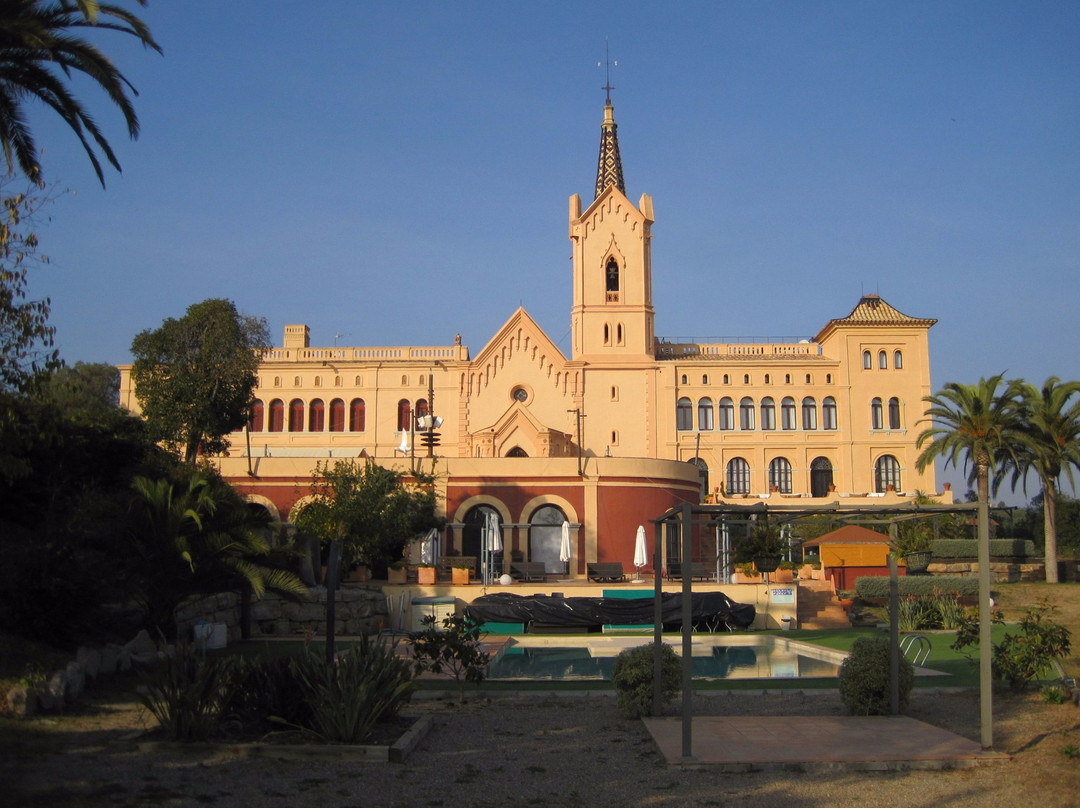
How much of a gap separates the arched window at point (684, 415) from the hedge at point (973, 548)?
70.1 ft

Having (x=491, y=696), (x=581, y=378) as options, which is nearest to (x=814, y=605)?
(x=491, y=696)

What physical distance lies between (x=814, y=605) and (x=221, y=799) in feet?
70.7

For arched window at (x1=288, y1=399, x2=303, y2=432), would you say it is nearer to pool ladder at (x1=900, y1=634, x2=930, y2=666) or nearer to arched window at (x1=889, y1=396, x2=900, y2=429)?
arched window at (x1=889, y1=396, x2=900, y2=429)

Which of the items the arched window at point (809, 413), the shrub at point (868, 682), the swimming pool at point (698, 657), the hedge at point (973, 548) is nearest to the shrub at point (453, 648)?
the swimming pool at point (698, 657)

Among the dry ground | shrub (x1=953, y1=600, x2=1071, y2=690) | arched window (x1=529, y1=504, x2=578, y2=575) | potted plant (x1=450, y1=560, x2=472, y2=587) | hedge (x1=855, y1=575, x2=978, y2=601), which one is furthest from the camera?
arched window (x1=529, y1=504, x2=578, y2=575)

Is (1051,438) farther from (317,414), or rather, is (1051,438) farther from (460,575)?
(317,414)

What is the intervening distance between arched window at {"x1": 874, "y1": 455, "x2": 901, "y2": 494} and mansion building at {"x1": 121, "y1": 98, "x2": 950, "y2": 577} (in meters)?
0.08

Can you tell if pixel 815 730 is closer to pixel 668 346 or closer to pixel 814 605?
pixel 814 605

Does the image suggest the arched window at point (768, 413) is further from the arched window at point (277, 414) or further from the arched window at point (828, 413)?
the arched window at point (277, 414)

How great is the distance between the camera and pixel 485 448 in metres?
45.5

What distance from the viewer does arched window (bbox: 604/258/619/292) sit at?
181ft

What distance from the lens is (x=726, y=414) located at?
→ 2191 inches

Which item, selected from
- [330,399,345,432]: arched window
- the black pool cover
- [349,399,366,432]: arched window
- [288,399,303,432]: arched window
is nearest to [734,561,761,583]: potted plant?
the black pool cover

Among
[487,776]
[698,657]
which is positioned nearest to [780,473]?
[698,657]
